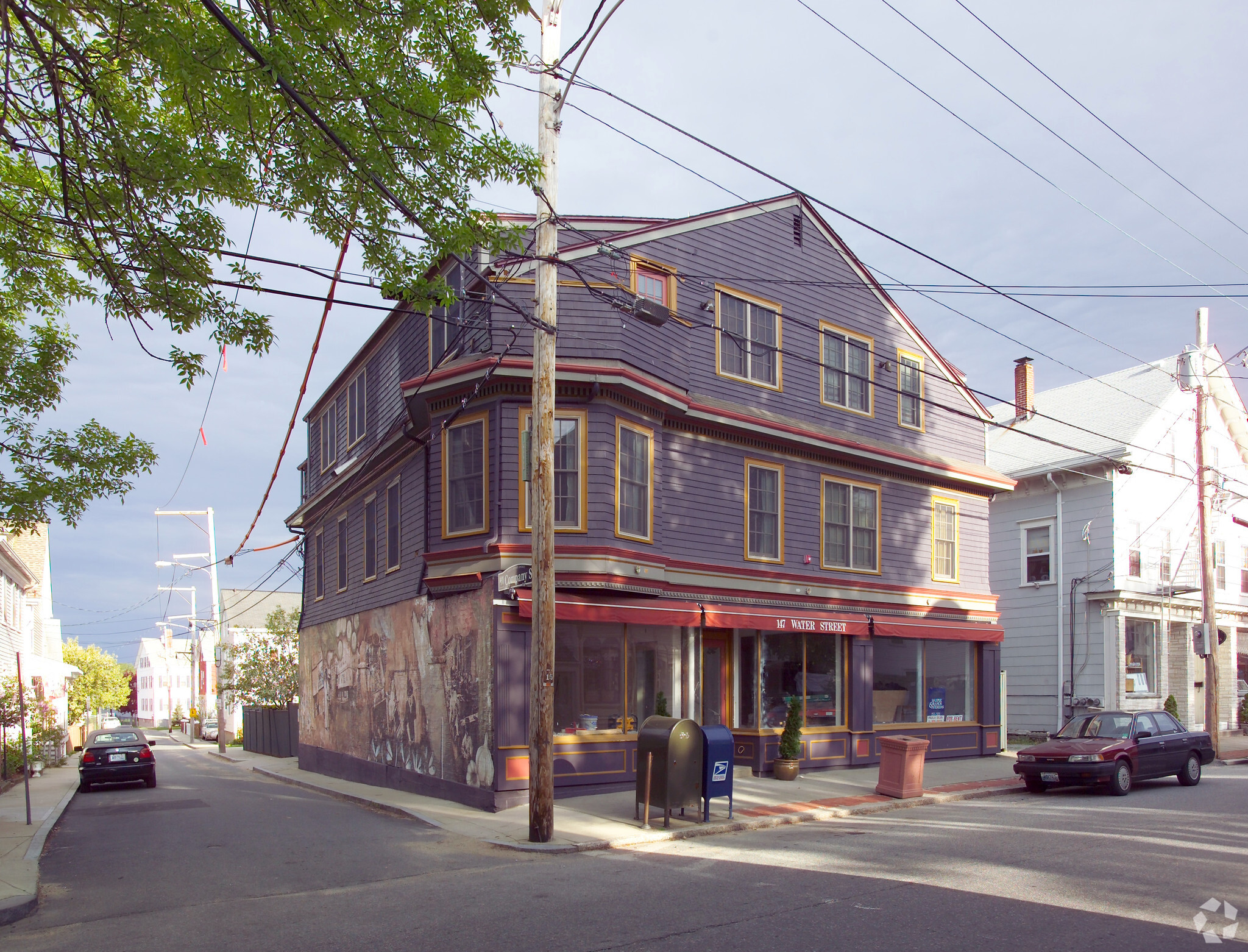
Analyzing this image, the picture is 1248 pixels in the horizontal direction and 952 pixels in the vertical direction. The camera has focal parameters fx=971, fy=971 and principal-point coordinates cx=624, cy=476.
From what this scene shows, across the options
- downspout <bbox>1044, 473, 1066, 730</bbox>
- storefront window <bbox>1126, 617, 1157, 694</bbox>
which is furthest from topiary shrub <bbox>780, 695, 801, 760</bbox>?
storefront window <bbox>1126, 617, 1157, 694</bbox>

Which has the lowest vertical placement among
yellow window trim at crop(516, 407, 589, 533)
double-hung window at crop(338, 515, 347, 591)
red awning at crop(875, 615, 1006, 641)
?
red awning at crop(875, 615, 1006, 641)

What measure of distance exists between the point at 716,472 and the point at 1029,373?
53.7 ft

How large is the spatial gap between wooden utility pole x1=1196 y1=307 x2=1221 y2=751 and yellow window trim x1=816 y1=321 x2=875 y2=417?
8709mm

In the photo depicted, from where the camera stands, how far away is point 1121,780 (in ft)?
54.5

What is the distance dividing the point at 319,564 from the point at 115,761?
705 cm

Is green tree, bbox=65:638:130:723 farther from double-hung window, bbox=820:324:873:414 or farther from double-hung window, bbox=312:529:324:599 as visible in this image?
double-hung window, bbox=820:324:873:414

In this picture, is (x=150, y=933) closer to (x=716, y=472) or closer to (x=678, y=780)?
(x=678, y=780)

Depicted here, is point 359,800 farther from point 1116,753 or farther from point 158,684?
point 158,684

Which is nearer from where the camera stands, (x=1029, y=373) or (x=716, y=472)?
(x=716, y=472)

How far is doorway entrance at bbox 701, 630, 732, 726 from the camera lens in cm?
1880

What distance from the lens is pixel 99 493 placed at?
42.9 ft

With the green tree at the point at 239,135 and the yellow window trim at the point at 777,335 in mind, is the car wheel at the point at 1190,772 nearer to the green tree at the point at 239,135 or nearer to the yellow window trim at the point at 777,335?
the yellow window trim at the point at 777,335

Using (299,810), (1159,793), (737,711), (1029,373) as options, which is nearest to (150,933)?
(299,810)

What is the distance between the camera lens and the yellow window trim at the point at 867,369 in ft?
69.5
